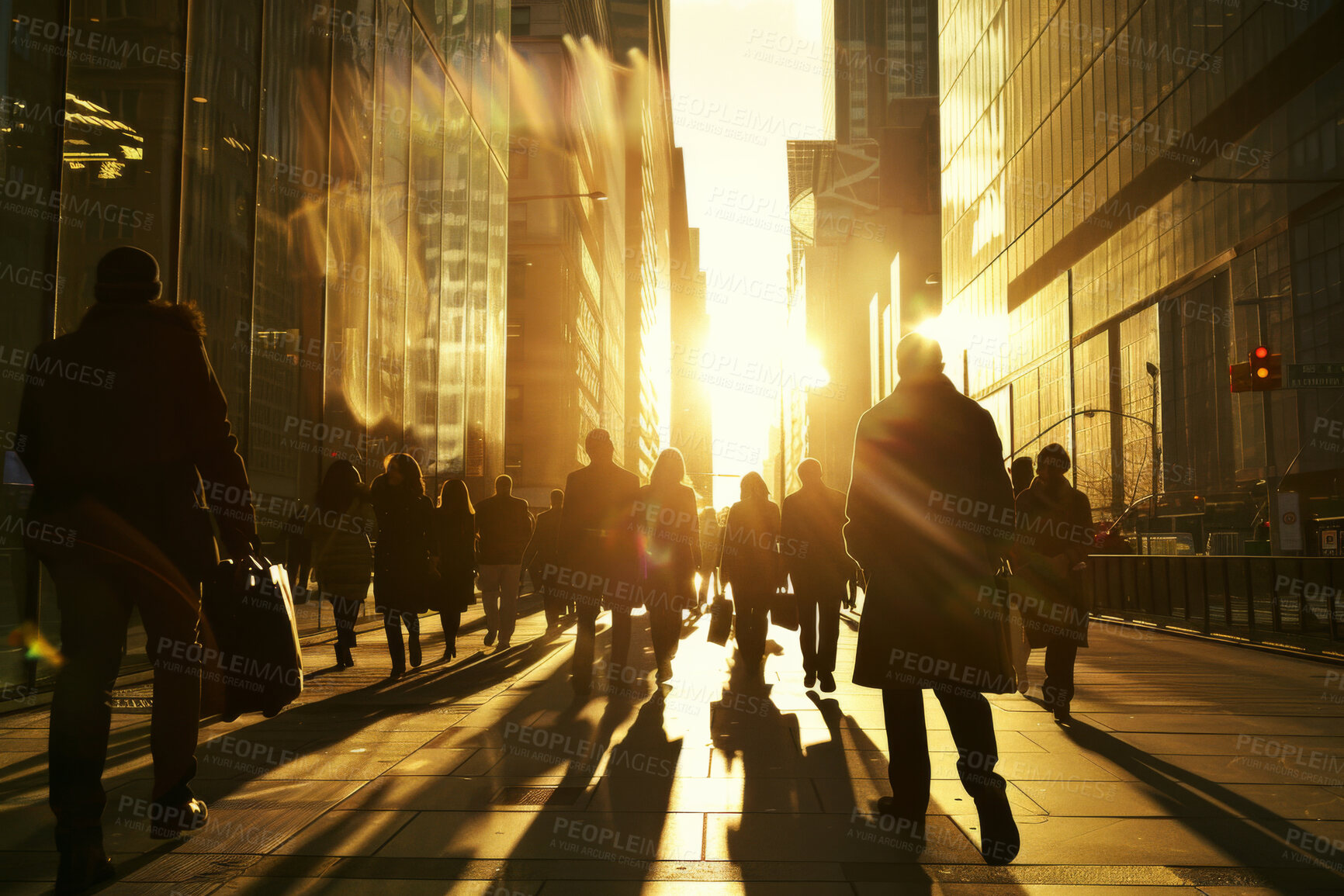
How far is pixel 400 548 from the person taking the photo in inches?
395

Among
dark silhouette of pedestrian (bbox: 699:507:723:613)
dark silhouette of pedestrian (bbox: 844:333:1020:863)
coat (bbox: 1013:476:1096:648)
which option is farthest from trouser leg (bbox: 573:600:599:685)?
dark silhouette of pedestrian (bbox: 699:507:723:613)

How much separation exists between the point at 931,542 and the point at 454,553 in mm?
7427

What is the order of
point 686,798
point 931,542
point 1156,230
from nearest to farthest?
point 931,542 < point 686,798 < point 1156,230

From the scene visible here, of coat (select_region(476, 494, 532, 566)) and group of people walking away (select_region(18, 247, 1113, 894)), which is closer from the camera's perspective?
group of people walking away (select_region(18, 247, 1113, 894))

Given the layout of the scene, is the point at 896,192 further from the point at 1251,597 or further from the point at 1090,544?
the point at 1090,544

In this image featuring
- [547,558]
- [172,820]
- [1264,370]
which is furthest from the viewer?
[1264,370]

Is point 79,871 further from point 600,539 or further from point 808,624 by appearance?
point 808,624

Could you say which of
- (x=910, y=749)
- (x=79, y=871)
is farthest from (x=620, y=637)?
(x=79, y=871)

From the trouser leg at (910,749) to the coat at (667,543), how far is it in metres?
4.52

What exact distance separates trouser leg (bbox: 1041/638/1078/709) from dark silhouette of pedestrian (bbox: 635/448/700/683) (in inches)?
110

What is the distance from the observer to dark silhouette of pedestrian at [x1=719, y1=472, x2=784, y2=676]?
9914 millimetres

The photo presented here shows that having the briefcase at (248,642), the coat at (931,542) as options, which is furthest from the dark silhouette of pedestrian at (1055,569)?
the briefcase at (248,642)

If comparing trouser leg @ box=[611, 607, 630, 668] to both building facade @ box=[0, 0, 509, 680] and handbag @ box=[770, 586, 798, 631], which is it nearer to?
handbag @ box=[770, 586, 798, 631]

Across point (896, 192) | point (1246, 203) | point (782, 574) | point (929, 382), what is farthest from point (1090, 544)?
point (896, 192)
